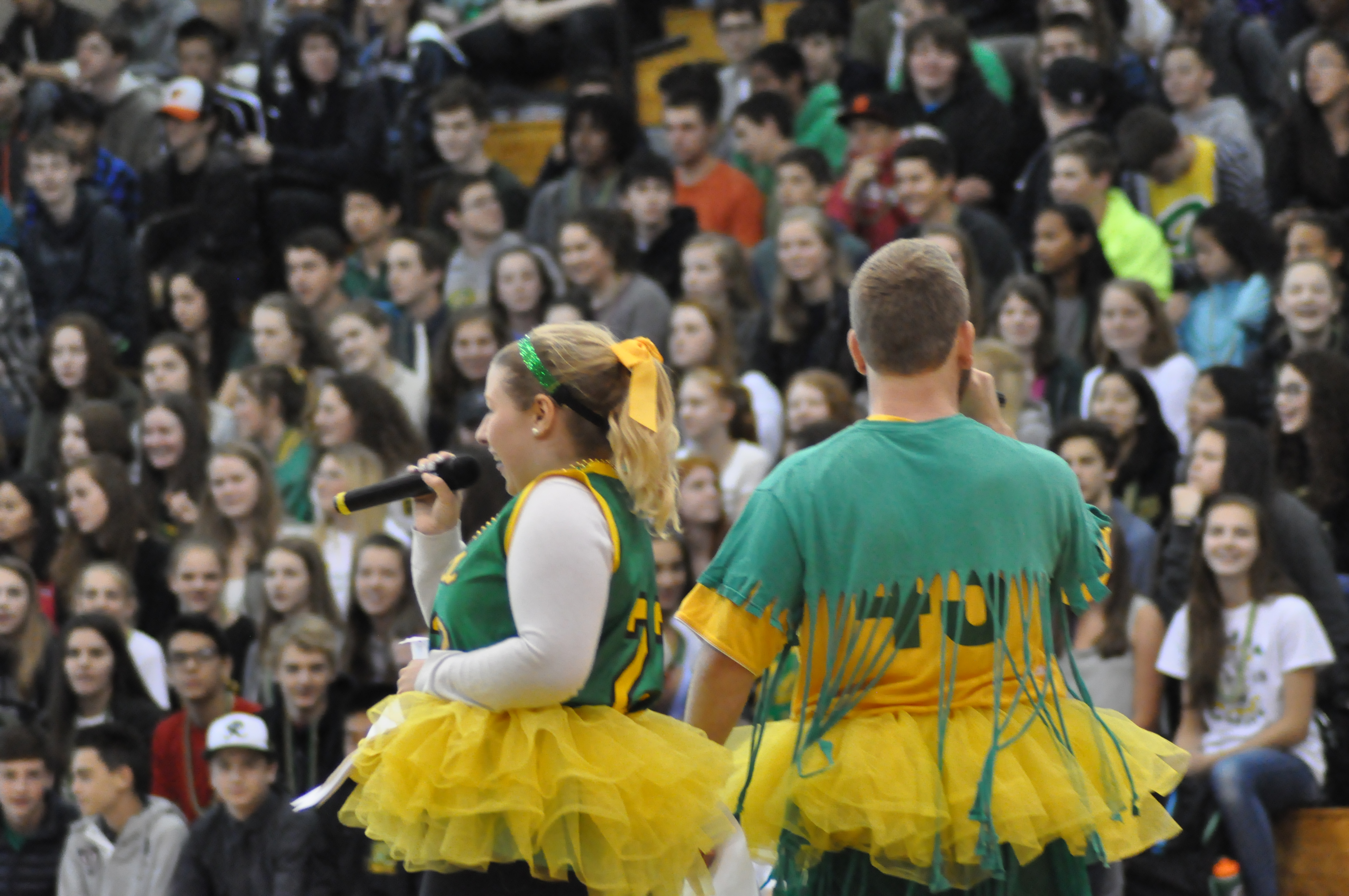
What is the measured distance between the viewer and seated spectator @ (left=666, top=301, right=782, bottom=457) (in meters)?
7.76

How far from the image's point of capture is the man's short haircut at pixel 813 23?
35.2 ft

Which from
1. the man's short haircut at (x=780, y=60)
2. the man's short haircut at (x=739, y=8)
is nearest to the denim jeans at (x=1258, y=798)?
the man's short haircut at (x=780, y=60)

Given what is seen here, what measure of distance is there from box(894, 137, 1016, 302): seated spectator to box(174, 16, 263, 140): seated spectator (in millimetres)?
4279

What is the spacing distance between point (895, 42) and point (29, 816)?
665 centimetres

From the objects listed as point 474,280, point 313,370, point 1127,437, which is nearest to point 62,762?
point 313,370

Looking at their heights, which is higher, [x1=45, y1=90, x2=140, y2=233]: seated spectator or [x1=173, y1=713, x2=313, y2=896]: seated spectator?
[x1=45, y1=90, x2=140, y2=233]: seated spectator

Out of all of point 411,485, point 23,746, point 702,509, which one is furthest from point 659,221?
point 411,485

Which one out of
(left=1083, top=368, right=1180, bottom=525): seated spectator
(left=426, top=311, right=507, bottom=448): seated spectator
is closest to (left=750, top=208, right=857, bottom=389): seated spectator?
(left=426, top=311, right=507, bottom=448): seated spectator

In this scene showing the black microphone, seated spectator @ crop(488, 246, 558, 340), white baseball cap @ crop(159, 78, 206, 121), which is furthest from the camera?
white baseball cap @ crop(159, 78, 206, 121)

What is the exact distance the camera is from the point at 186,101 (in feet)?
34.0

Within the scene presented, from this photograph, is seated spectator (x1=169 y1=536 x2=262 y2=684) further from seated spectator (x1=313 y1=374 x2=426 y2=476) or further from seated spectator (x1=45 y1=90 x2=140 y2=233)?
seated spectator (x1=45 y1=90 x2=140 y2=233)

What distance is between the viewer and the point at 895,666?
115 inches

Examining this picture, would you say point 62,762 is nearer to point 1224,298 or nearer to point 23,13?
point 1224,298

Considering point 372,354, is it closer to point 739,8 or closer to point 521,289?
point 521,289
